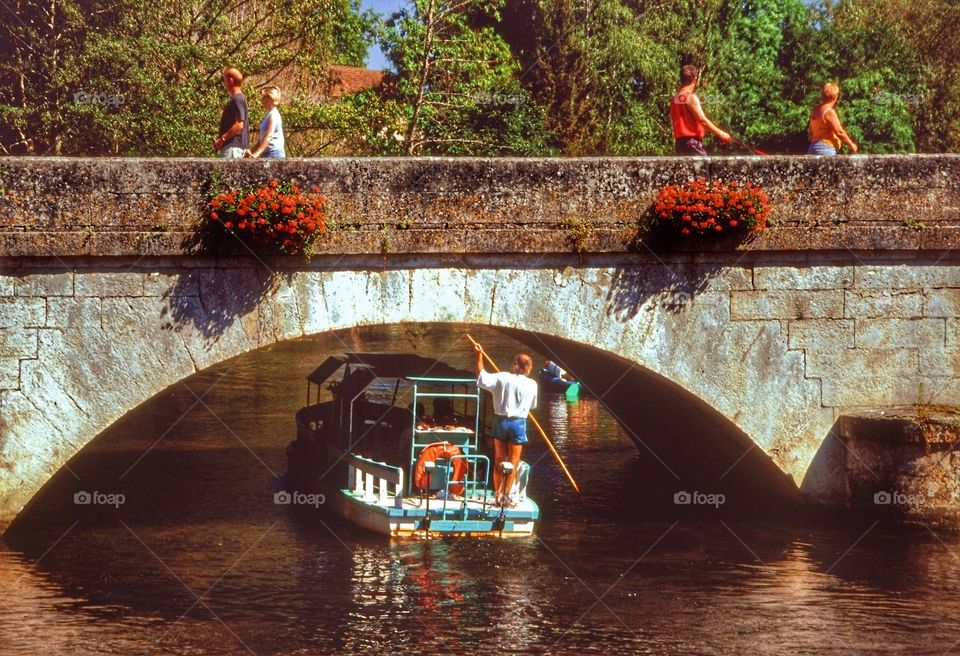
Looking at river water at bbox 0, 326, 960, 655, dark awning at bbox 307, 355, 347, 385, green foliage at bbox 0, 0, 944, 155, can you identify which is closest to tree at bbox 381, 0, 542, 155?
green foliage at bbox 0, 0, 944, 155

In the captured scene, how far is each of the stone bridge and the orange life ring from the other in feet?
5.53

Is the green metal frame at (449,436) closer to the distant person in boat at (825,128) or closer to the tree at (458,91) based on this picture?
the distant person in boat at (825,128)

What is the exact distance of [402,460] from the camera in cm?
1295

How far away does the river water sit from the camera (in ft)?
29.8

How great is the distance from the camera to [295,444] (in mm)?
15055

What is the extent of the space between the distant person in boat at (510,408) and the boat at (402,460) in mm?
188

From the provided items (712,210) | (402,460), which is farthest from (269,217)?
(712,210)

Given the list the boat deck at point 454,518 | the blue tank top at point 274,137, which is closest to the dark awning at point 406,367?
the boat deck at point 454,518

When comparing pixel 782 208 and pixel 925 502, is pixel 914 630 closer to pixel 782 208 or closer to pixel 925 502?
pixel 925 502

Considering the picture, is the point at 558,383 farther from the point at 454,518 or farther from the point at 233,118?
the point at 233,118

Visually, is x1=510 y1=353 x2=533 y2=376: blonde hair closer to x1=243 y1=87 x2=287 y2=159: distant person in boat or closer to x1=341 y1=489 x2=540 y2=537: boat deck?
x1=341 y1=489 x2=540 y2=537: boat deck

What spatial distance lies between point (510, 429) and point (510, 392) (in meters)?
0.35

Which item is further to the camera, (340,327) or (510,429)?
(510,429)

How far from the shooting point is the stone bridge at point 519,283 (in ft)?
34.6
